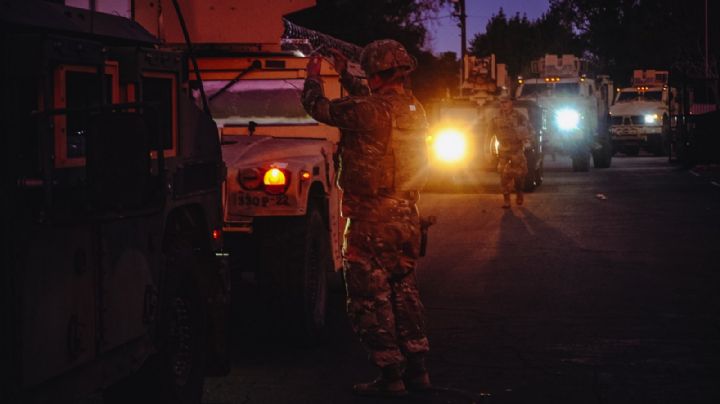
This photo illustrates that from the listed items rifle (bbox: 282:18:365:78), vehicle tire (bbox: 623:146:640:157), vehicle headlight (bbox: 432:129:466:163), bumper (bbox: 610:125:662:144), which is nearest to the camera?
rifle (bbox: 282:18:365:78)

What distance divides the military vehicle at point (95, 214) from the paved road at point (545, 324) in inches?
53.3

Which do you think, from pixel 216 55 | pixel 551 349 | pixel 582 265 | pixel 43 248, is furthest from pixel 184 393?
pixel 582 265

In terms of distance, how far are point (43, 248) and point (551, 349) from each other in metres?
4.93

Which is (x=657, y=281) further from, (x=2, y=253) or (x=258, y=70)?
(x=2, y=253)

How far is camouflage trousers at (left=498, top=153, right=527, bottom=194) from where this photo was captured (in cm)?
2239

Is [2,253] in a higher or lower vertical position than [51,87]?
lower

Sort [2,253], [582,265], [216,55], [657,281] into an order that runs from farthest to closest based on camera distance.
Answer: [582,265], [657,281], [216,55], [2,253]

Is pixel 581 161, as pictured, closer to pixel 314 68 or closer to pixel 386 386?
pixel 314 68

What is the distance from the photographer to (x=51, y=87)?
5.17 m

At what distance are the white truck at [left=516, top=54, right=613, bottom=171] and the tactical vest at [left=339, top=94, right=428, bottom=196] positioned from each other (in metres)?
25.8

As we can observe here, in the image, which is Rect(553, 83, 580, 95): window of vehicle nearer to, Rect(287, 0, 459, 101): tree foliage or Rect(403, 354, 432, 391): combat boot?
Rect(287, 0, 459, 101): tree foliage

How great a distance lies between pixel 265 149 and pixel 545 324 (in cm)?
245

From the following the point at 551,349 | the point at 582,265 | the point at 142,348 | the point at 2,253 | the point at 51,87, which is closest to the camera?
the point at 2,253

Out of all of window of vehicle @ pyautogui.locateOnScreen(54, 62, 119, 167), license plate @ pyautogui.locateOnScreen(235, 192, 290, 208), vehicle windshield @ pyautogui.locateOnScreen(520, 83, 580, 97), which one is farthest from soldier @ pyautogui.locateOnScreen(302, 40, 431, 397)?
vehicle windshield @ pyautogui.locateOnScreen(520, 83, 580, 97)
